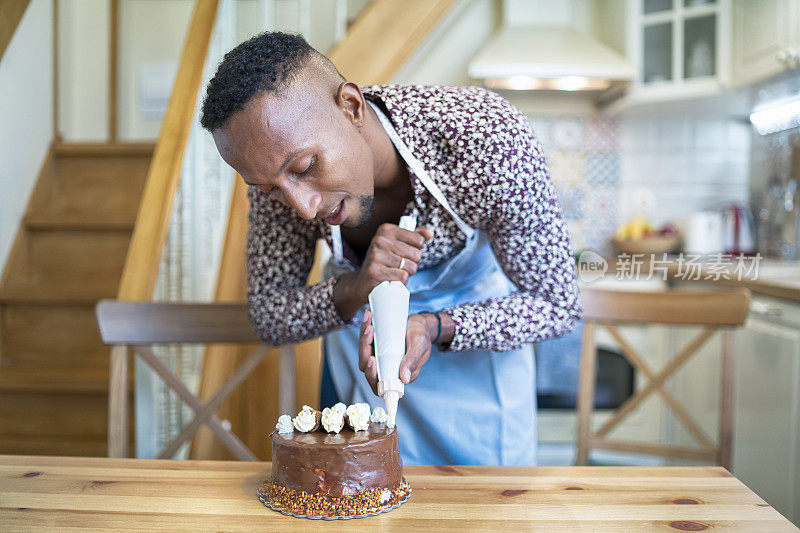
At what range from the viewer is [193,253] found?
1.95 metres

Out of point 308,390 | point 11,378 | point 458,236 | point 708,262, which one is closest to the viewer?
point 458,236

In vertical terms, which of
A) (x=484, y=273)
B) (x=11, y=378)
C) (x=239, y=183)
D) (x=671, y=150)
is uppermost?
(x=671, y=150)

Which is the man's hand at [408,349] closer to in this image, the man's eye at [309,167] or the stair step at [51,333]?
the man's eye at [309,167]

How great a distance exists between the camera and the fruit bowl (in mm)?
3330

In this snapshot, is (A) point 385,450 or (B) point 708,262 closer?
(A) point 385,450

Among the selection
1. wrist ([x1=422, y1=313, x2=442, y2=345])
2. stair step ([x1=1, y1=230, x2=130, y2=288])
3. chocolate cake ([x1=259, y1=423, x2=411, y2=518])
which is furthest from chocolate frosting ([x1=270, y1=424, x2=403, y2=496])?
stair step ([x1=1, y1=230, x2=130, y2=288])

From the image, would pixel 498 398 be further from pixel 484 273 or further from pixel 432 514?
pixel 432 514

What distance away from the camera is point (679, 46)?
3.23 m

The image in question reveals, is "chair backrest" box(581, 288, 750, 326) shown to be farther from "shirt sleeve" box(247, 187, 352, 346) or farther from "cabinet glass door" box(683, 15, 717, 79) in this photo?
"cabinet glass door" box(683, 15, 717, 79)

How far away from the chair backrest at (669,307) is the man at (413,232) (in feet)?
1.09

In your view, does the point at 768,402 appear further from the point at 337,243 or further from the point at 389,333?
the point at 389,333

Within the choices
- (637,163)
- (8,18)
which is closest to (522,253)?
(8,18)

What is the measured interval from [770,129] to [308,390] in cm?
Result: 254

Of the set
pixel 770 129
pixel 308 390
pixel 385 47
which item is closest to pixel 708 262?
pixel 770 129
